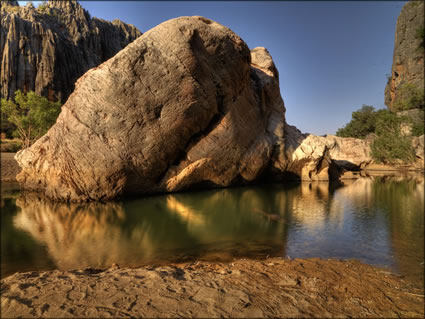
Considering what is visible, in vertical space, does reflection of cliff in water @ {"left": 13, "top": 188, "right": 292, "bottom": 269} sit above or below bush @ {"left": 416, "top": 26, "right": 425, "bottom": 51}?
below

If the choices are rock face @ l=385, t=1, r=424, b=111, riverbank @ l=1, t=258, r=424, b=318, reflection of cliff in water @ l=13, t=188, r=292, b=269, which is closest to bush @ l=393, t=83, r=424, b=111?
rock face @ l=385, t=1, r=424, b=111

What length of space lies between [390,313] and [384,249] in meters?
4.08

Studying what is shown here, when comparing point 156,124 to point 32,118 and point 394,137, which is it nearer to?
point 32,118

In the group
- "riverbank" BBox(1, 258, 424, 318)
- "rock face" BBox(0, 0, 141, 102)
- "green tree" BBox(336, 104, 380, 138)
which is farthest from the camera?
"green tree" BBox(336, 104, 380, 138)

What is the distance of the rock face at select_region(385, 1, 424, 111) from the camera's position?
171 ft

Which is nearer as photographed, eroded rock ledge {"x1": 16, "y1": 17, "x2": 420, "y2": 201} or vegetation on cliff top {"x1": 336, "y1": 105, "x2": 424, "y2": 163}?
eroded rock ledge {"x1": 16, "y1": 17, "x2": 420, "y2": 201}

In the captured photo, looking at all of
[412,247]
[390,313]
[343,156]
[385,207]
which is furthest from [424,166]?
[390,313]

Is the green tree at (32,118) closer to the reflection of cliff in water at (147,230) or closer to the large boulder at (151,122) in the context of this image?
the large boulder at (151,122)

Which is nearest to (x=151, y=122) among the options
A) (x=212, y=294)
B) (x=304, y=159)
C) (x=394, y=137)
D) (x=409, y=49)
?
(x=212, y=294)

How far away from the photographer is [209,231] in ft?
33.1

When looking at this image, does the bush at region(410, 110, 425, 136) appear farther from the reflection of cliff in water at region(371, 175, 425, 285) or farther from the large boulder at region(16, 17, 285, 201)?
the large boulder at region(16, 17, 285, 201)

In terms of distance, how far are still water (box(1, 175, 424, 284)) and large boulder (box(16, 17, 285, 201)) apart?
1.55 meters

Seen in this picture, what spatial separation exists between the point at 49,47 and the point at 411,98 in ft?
198

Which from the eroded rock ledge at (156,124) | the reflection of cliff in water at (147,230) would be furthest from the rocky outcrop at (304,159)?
the reflection of cliff in water at (147,230)
